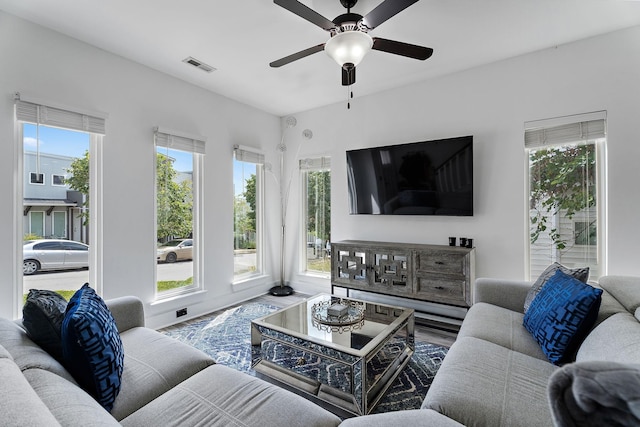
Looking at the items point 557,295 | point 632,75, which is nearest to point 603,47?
point 632,75

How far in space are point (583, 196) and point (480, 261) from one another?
106 centimetres

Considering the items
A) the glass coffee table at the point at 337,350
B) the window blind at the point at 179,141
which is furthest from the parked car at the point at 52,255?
the glass coffee table at the point at 337,350

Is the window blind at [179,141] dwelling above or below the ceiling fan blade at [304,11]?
below

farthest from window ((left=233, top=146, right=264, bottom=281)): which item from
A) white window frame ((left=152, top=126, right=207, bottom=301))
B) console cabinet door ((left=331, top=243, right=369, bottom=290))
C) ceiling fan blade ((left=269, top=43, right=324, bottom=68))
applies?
ceiling fan blade ((left=269, top=43, right=324, bottom=68))

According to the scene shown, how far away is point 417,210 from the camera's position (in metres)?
3.43

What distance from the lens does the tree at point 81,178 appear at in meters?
2.66

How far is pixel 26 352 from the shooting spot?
1.17 m

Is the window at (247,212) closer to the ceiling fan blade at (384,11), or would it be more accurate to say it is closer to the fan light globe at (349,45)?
the fan light globe at (349,45)

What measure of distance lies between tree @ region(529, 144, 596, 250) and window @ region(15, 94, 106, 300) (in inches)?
162

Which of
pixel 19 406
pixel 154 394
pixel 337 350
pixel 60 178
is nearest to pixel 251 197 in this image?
pixel 60 178

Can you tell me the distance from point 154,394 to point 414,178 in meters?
2.98

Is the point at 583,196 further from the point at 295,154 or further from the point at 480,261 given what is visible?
the point at 295,154

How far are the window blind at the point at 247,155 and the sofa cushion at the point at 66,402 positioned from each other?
320 centimetres

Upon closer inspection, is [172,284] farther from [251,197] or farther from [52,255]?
[251,197]
